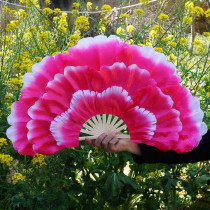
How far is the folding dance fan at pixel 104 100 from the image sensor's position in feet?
3.49

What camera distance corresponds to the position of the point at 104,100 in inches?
41.6

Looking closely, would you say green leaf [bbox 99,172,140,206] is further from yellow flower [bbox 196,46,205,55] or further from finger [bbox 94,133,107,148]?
yellow flower [bbox 196,46,205,55]

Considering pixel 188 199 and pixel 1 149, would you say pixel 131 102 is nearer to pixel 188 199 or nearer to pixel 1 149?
A: pixel 1 149

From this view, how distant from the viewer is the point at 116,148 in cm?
108

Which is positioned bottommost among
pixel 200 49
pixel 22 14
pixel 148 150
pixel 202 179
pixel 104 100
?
pixel 202 179

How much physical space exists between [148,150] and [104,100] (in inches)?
9.4

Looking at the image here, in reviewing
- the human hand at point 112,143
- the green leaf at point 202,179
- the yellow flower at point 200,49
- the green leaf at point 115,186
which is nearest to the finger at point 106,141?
the human hand at point 112,143

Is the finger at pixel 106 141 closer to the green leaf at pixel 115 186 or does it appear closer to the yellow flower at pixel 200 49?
the green leaf at pixel 115 186

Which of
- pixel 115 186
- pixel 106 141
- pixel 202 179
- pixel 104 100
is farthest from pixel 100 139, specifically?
pixel 202 179

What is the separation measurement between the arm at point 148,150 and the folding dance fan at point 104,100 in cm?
4

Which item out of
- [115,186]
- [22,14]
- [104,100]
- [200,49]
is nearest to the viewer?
[104,100]

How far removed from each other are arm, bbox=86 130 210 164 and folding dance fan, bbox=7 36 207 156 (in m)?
0.04

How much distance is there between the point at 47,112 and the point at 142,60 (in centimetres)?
35

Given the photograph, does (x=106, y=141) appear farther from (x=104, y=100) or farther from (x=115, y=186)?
(x=115, y=186)
